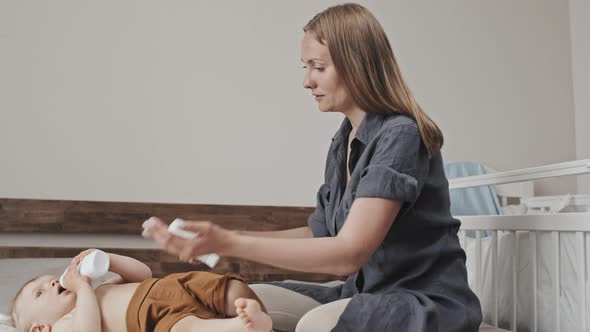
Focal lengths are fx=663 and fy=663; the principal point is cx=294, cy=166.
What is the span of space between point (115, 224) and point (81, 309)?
1007 millimetres

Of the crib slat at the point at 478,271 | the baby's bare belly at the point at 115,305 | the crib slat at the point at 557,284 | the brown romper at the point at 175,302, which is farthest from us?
the crib slat at the point at 478,271

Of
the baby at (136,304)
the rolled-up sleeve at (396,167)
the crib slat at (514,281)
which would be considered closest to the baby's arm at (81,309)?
the baby at (136,304)

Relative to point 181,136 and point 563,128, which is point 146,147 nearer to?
point 181,136

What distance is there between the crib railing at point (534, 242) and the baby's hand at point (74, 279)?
885 mm

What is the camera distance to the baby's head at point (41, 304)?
1.26 m

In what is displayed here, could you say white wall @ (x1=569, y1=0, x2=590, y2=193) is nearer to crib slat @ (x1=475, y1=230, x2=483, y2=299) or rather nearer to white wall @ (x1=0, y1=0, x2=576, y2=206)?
white wall @ (x1=0, y1=0, x2=576, y2=206)

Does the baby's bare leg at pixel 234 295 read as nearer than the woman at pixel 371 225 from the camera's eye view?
No

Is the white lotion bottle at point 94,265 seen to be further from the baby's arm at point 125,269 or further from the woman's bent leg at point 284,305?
the woman's bent leg at point 284,305

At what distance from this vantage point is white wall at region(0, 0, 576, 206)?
2100 millimetres

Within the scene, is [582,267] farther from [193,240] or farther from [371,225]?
[193,240]

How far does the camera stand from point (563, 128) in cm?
290

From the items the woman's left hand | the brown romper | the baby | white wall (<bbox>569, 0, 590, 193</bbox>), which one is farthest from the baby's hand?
white wall (<bbox>569, 0, 590, 193</bbox>)

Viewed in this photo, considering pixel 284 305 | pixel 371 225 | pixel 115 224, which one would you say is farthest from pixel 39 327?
pixel 115 224

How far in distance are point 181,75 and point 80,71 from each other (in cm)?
33
